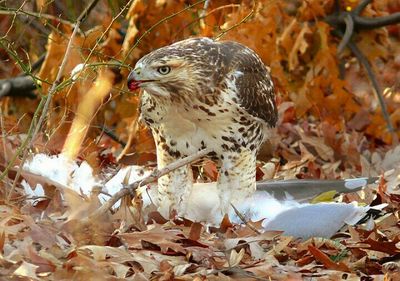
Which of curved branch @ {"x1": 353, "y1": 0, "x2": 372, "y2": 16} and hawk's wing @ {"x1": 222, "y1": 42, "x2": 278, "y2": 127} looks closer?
hawk's wing @ {"x1": 222, "y1": 42, "x2": 278, "y2": 127}

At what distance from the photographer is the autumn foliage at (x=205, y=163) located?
14.9 ft

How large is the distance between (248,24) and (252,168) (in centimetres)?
272

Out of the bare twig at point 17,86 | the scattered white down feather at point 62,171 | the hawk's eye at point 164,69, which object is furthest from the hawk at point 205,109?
the bare twig at point 17,86

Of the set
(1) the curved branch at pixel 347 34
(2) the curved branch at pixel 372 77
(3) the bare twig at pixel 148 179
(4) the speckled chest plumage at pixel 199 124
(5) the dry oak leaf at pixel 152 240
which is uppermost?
(4) the speckled chest plumage at pixel 199 124

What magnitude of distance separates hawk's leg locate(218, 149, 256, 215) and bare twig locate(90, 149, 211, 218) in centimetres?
17

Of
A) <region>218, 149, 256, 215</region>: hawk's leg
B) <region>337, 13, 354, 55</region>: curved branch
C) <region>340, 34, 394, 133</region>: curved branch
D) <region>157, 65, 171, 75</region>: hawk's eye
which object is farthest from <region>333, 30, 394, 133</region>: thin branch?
<region>157, 65, 171, 75</region>: hawk's eye

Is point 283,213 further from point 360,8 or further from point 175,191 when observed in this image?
point 360,8

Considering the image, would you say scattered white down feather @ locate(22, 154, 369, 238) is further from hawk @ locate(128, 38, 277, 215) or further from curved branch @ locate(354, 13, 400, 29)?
curved branch @ locate(354, 13, 400, 29)

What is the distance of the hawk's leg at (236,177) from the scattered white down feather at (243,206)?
36 millimetres

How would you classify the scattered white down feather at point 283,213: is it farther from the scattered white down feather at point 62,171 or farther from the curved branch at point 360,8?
the curved branch at point 360,8

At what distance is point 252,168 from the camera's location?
19.7 feet

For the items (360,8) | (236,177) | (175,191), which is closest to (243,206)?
(236,177)

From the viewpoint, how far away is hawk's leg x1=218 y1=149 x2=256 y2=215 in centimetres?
589

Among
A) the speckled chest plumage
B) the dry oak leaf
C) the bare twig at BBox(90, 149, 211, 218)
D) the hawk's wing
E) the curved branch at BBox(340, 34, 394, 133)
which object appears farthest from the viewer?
the curved branch at BBox(340, 34, 394, 133)
